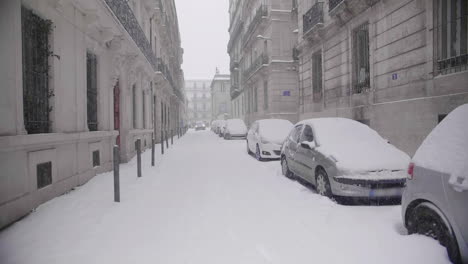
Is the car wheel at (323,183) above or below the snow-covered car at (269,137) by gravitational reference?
below

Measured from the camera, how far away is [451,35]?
22.6ft

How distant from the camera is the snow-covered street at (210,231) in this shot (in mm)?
2912

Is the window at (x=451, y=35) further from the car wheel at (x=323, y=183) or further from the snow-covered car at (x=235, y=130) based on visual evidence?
the snow-covered car at (x=235, y=130)

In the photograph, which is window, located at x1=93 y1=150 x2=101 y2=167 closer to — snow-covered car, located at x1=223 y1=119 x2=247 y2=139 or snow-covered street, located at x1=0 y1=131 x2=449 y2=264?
snow-covered street, located at x1=0 y1=131 x2=449 y2=264

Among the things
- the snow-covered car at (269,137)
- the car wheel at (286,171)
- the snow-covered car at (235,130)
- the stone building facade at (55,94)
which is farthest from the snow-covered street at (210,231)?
the snow-covered car at (235,130)

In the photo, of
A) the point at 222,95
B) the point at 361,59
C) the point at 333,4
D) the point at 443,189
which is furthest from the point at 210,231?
the point at 222,95

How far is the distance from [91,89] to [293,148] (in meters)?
5.94

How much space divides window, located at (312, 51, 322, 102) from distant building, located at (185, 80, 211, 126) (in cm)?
7996

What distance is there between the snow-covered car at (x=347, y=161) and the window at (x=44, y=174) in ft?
16.8

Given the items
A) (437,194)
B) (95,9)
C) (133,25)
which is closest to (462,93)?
(437,194)

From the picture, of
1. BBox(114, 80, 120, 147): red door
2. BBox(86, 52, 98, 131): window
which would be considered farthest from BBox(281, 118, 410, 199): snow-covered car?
BBox(114, 80, 120, 147): red door

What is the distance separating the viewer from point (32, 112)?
4820mm

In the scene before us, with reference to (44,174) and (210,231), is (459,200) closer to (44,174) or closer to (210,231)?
(210,231)

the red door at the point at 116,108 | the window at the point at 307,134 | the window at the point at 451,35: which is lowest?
the window at the point at 307,134
